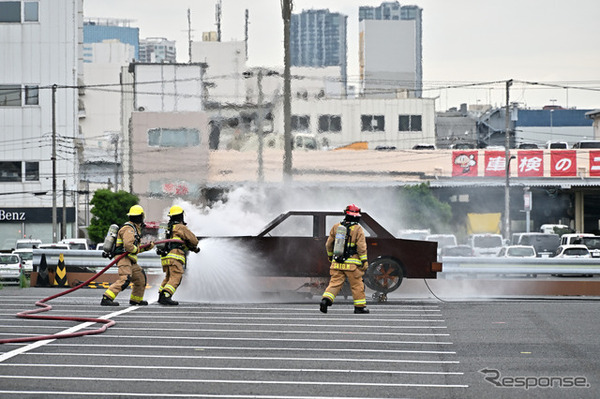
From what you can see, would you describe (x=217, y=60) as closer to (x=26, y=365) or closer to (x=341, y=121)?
(x=341, y=121)

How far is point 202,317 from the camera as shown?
15234 millimetres

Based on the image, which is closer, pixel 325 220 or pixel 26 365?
pixel 26 365

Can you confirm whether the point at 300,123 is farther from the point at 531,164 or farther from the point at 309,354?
the point at 309,354

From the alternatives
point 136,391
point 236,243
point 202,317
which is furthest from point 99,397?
point 236,243

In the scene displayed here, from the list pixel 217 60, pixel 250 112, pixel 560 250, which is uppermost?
pixel 217 60

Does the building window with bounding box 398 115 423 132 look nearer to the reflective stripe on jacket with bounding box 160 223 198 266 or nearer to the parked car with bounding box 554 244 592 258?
the parked car with bounding box 554 244 592 258

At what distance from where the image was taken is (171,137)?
5494 cm

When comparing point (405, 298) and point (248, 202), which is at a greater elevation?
point (248, 202)

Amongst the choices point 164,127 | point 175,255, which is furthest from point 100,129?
point 175,255

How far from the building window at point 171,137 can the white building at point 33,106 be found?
8623mm

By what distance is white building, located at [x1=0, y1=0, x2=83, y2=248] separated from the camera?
6362 centimetres

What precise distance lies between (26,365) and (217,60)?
8899 centimetres

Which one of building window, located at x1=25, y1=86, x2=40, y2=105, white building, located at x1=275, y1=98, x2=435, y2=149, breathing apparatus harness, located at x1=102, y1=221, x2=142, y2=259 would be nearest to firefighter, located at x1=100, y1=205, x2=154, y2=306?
breathing apparatus harness, located at x1=102, y1=221, x2=142, y2=259

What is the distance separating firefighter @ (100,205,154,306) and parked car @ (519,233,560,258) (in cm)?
2816
